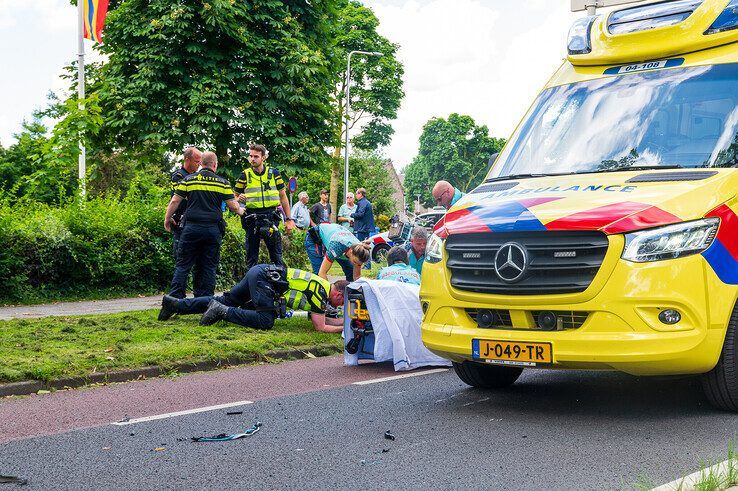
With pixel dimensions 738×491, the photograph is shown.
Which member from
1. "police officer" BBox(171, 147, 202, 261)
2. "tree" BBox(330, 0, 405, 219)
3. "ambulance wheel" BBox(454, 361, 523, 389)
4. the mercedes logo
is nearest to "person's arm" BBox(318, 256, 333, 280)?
"police officer" BBox(171, 147, 202, 261)

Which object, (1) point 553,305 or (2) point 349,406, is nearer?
(1) point 553,305

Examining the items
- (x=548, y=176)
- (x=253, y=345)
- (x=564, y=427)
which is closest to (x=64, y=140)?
(x=253, y=345)

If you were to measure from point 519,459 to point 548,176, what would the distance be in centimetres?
243

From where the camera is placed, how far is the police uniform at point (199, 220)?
11.5 metres

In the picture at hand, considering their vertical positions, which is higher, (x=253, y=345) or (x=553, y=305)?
(x=553, y=305)

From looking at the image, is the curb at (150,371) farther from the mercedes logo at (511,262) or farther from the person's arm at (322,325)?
the mercedes logo at (511,262)

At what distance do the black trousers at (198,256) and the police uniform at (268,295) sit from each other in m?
1.15

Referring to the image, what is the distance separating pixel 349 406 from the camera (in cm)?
683

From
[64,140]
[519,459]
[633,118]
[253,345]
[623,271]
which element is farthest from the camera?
[64,140]

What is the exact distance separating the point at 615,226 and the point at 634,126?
1.40 metres

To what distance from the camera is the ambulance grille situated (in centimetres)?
568

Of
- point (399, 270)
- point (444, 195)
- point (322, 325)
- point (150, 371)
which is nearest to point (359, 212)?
point (444, 195)

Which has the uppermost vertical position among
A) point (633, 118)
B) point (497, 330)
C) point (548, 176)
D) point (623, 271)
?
point (633, 118)

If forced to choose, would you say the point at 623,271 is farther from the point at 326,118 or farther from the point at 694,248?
the point at 326,118
